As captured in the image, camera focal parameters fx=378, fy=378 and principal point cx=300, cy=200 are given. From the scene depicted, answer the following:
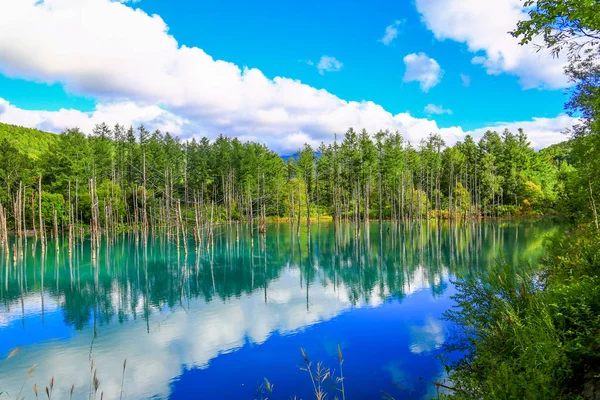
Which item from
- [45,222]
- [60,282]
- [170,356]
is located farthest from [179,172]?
[170,356]

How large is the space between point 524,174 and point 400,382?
71683mm

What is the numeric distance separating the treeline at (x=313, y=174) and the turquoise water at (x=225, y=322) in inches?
1017

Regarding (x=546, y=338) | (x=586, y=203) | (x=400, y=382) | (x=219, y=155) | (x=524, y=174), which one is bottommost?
(x=400, y=382)

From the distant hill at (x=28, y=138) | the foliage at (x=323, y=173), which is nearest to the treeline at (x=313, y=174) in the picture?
the foliage at (x=323, y=173)

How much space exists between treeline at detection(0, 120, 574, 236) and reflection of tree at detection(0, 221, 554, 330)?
17503mm

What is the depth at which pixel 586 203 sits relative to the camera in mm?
18594

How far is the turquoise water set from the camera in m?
10.2

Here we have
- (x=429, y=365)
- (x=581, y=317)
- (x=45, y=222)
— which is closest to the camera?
(x=581, y=317)

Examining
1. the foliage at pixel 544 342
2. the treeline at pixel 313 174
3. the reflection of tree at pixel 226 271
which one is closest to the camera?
the foliage at pixel 544 342

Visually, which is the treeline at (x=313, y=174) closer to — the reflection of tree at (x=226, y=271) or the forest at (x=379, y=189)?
the forest at (x=379, y=189)

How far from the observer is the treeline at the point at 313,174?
5469 centimetres

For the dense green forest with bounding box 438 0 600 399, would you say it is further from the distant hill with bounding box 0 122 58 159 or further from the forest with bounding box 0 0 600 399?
the distant hill with bounding box 0 122 58 159

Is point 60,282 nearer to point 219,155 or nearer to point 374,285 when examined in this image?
point 374,285

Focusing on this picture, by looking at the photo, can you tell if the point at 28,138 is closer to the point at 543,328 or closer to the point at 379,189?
the point at 379,189
